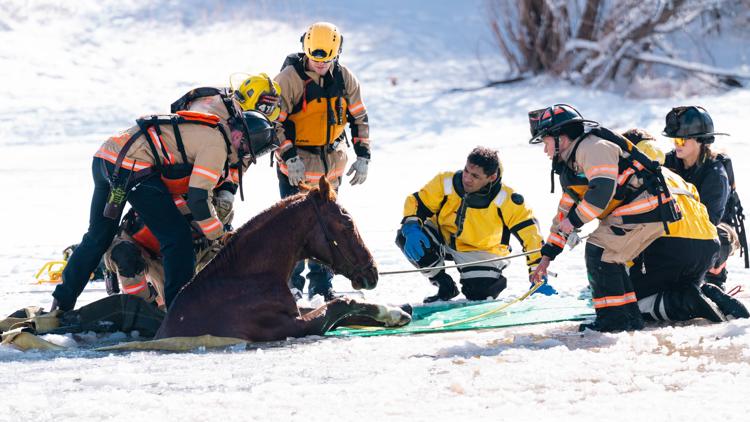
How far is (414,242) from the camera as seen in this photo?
7.77m

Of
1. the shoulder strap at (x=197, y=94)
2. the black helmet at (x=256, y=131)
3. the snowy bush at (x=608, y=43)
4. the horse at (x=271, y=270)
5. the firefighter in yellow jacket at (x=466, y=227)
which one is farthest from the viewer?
the snowy bush at (x=608, y=43)

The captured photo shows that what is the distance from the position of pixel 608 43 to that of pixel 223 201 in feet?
42.9

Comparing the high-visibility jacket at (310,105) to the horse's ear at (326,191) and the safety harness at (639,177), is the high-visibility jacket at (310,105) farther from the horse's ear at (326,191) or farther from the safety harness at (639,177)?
the safety harness at (639,177)

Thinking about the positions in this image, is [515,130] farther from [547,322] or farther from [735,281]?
[547,322]

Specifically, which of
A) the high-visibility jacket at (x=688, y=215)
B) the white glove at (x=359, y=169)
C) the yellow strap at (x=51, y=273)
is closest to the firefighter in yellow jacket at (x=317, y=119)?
the white glove at (x=359, y=169)

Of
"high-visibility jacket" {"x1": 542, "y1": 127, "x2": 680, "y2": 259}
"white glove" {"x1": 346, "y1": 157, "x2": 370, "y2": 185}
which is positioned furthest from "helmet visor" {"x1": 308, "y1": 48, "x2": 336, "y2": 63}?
"high-visibility jacket" {"x1": 542, "y1": 127, "x2": 680, "y2": 259}

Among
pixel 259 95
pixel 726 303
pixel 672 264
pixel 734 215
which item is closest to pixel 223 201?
pixel 259 95

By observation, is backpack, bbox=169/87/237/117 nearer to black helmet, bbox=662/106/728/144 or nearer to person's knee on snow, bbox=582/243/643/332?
person's knee on snow, bbox=582/243/643/332

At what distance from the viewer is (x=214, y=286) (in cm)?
625

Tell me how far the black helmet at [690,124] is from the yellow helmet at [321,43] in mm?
2612

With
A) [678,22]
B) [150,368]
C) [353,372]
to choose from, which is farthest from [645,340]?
[678,22]

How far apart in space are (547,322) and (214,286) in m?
2.09

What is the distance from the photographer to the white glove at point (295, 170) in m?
8.06

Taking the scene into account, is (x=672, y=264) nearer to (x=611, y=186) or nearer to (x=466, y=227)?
(x=611, y=186)
